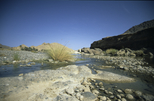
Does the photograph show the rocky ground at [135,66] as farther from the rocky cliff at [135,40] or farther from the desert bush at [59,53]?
the rocky cliff at [135,40]

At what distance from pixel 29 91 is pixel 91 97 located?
995mm

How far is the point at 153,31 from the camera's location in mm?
10281

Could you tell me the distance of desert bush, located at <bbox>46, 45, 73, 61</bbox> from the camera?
4605 mm

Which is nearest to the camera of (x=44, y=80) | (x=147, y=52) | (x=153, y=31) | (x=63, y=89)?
(x=63, y=89)

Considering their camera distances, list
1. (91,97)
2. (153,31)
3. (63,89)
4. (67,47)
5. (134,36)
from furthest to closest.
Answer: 1. (134,36)
2. (153,31)
3. (67,47)
4. (63,89)
5. (91,97)

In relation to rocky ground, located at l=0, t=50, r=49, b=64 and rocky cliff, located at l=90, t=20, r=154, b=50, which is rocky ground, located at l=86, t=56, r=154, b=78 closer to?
rocky ground, located at l=0, t=50, r=49, b=64

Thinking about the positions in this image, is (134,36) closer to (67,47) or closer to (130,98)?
(67,47)

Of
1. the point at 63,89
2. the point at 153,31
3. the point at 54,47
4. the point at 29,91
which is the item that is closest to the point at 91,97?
the point at 63,89

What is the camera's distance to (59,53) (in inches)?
183

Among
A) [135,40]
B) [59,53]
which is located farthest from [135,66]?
[135,40]

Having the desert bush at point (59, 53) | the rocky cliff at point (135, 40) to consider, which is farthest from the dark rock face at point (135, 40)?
the desert bush at point (59, 53)

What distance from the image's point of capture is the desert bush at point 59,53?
15.1ft

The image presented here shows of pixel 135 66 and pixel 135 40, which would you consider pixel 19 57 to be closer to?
pixel 135 66

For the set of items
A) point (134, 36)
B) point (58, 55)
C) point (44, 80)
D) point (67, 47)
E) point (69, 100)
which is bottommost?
point (69, 100)
